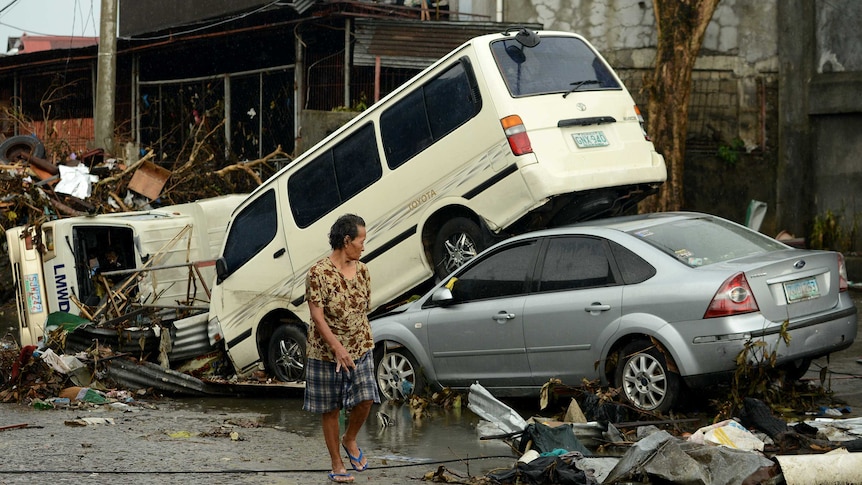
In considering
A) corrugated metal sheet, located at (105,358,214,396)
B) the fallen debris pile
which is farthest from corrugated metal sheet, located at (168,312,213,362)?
the fallen debris pile

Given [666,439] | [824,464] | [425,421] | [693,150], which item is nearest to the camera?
[824,464]

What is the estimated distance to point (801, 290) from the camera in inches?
306

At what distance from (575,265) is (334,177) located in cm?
315

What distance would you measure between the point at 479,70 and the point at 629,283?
8.51 feet

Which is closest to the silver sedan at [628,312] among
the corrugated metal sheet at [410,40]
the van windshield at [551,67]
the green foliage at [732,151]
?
Result: the van windshield at [551,67]

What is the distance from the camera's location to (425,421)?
866 cm

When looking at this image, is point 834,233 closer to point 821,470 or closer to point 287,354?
point 287,354

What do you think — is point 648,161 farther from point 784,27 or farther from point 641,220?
point 784,27

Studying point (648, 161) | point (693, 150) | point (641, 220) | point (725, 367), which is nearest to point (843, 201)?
point (693, 150)

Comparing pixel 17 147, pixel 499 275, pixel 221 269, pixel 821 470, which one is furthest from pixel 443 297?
pixel 17 147

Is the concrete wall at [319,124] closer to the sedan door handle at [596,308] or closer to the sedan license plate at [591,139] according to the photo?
the sedan license plate at [591,139]

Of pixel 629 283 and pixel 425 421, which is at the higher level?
pixel 629 283

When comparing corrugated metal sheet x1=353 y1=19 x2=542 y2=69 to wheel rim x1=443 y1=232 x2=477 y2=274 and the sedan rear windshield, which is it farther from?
the sedan rear windshield

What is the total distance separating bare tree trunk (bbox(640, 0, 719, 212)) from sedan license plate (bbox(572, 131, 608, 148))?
5.57 meters
